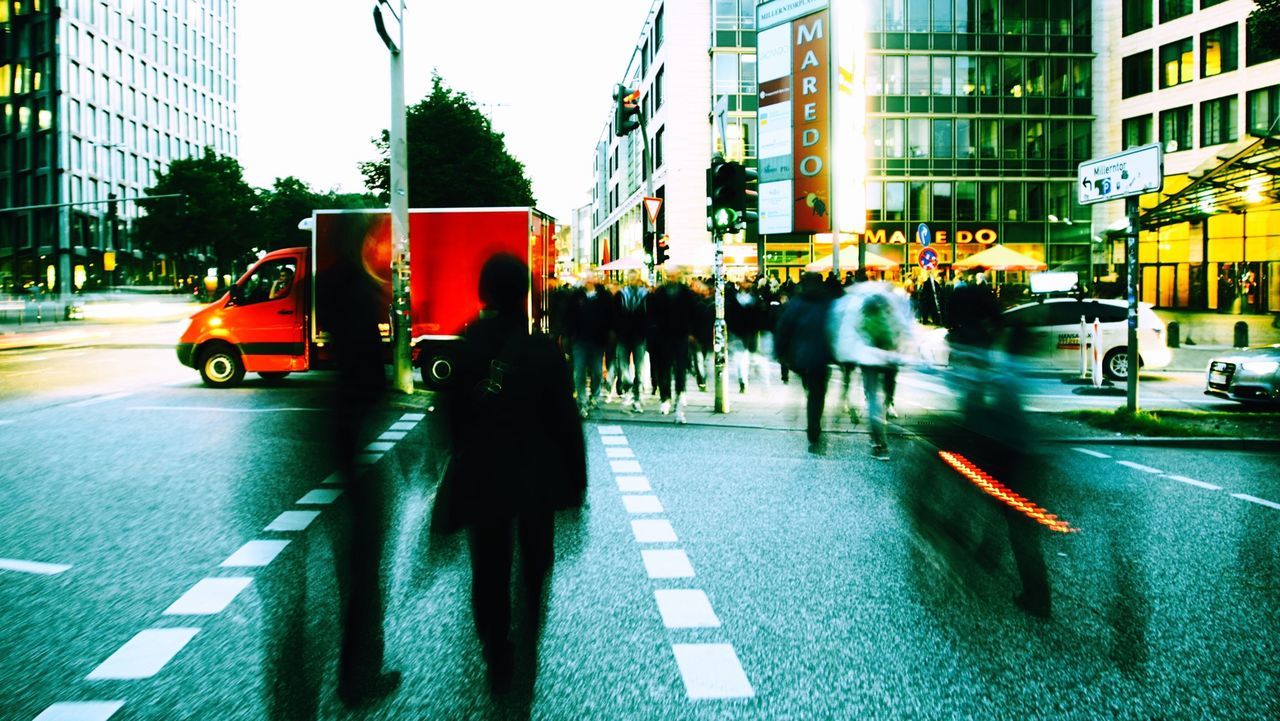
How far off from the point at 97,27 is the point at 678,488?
3278 inches

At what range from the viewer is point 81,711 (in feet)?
13.2

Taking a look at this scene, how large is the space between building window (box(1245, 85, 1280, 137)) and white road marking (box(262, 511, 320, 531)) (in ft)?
152

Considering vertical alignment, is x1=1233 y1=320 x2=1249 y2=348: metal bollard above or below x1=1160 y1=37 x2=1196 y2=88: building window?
below

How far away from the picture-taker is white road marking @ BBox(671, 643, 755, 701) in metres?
4.28

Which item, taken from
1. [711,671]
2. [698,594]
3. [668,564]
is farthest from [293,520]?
[711,671]

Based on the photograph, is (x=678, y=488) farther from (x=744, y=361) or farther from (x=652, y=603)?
(x=744, y=361)

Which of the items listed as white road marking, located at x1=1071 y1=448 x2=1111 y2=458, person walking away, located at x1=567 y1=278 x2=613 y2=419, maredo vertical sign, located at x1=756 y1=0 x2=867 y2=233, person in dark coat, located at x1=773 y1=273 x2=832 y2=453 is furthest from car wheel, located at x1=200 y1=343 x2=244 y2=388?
maredo vertical sign, located at x1=756 y1=0 x2=867 y2=233

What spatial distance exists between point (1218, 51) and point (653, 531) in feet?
160

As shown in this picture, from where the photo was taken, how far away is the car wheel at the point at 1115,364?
19.6 metres

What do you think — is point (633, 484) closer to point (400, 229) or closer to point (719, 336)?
point (719, 336)

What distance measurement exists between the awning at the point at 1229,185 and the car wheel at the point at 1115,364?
2323 mm

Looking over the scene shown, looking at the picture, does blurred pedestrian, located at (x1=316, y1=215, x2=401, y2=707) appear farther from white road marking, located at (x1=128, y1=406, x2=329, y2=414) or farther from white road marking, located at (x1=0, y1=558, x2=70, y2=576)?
white road marking, located at (x1=128, y1=406, x2=329, y2=414)

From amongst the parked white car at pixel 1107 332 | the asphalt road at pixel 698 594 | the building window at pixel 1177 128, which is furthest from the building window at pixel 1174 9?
the asphalt road at pixel 698 594

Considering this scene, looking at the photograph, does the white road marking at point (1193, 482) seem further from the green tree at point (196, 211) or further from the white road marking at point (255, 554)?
the green tree at point (196, 211)
